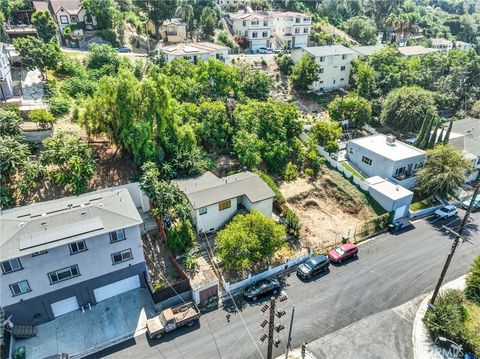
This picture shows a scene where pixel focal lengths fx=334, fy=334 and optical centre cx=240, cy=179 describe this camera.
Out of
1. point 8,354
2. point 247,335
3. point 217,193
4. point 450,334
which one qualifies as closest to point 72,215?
point 8,354

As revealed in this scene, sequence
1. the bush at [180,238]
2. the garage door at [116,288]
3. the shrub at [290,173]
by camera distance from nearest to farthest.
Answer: the garage door at [116,288] → the bush at [180,238] → the shrub at [290,173]

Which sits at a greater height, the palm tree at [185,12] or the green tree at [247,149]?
the palm tree at [185,12]

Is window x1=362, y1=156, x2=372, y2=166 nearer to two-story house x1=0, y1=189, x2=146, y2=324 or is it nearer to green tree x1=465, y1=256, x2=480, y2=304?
green tree x1=465, y1=256, x2=480, y2=304

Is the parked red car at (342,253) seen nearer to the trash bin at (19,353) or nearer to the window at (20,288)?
the window at (20,288)

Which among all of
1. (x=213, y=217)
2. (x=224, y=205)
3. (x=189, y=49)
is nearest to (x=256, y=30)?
(x=189, y=49)

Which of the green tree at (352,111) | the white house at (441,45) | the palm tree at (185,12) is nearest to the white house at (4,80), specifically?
the palm tree at (185,12)

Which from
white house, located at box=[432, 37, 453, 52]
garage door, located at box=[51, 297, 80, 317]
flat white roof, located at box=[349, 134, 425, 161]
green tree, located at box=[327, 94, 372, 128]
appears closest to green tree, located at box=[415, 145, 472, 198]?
flat white roof, located at box=[349, 134, 425, 161]

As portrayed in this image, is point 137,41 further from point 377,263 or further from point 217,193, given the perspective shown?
point 377,263
